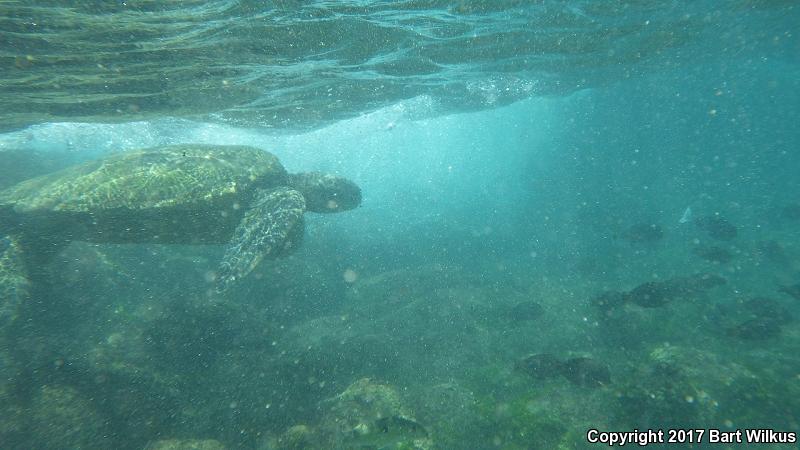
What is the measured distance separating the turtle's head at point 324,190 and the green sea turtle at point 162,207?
1522 millimetres

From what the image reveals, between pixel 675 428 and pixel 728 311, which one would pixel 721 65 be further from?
pixel 675 428

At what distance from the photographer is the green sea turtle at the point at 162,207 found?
8.80 m

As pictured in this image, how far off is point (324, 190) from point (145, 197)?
5.32 metres

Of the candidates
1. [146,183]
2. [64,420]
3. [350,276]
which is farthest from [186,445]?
[350,276]

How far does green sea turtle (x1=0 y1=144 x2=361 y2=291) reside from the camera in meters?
8.80

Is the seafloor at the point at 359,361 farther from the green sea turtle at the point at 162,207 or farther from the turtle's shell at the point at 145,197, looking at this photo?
the turtle's shell at the point at 145,197

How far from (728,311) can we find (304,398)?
13.3m

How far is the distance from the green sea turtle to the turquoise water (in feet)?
0.90

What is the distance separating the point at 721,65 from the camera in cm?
3011

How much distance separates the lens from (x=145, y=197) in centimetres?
884

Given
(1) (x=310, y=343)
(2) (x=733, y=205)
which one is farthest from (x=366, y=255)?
(2) (x=733, y=205)

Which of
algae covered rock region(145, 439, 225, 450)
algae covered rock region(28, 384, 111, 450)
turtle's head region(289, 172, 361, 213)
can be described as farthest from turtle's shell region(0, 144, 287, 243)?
algae covered rock region(145, 439, 225, 450)

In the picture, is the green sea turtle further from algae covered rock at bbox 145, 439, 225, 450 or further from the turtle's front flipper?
algae covered rock at bbox 145, 439, 225, 450

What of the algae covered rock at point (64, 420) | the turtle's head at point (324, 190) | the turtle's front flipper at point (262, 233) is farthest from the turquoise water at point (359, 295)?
the turtle's head at point (324, 190)
